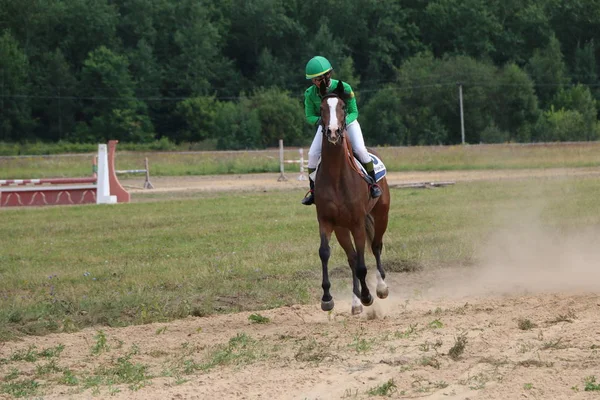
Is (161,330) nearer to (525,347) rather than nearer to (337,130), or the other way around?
(337,130)

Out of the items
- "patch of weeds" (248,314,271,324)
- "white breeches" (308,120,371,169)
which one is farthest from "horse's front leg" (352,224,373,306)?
"patch of weeds" (248,314,271,324)

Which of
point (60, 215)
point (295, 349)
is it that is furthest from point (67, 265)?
point (60, 215)

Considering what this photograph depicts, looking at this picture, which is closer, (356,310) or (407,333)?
(407,333)

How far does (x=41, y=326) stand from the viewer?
10.9 meters

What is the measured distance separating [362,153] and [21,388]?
17.5ft

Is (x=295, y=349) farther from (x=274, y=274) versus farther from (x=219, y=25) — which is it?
(x=219, y=25)

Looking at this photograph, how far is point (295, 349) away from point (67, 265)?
7575 millimetres

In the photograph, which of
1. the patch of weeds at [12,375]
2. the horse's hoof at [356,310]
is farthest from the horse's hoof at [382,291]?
the patch of weeds at [12,375]

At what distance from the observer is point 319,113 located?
11.4 meters

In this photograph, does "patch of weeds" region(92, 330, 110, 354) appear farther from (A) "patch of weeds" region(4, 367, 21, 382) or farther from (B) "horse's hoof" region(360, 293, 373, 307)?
(B) "horse's hoof" region(360, 293, 373, 307)

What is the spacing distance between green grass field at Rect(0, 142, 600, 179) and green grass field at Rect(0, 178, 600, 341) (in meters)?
16.9

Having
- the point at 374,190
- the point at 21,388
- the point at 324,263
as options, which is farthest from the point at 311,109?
the point at 21,388

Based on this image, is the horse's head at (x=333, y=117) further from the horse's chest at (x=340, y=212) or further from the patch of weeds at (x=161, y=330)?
the patch of weeds at (x=161, y=330)

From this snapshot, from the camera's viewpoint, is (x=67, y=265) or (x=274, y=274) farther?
(x=67, y=265)
